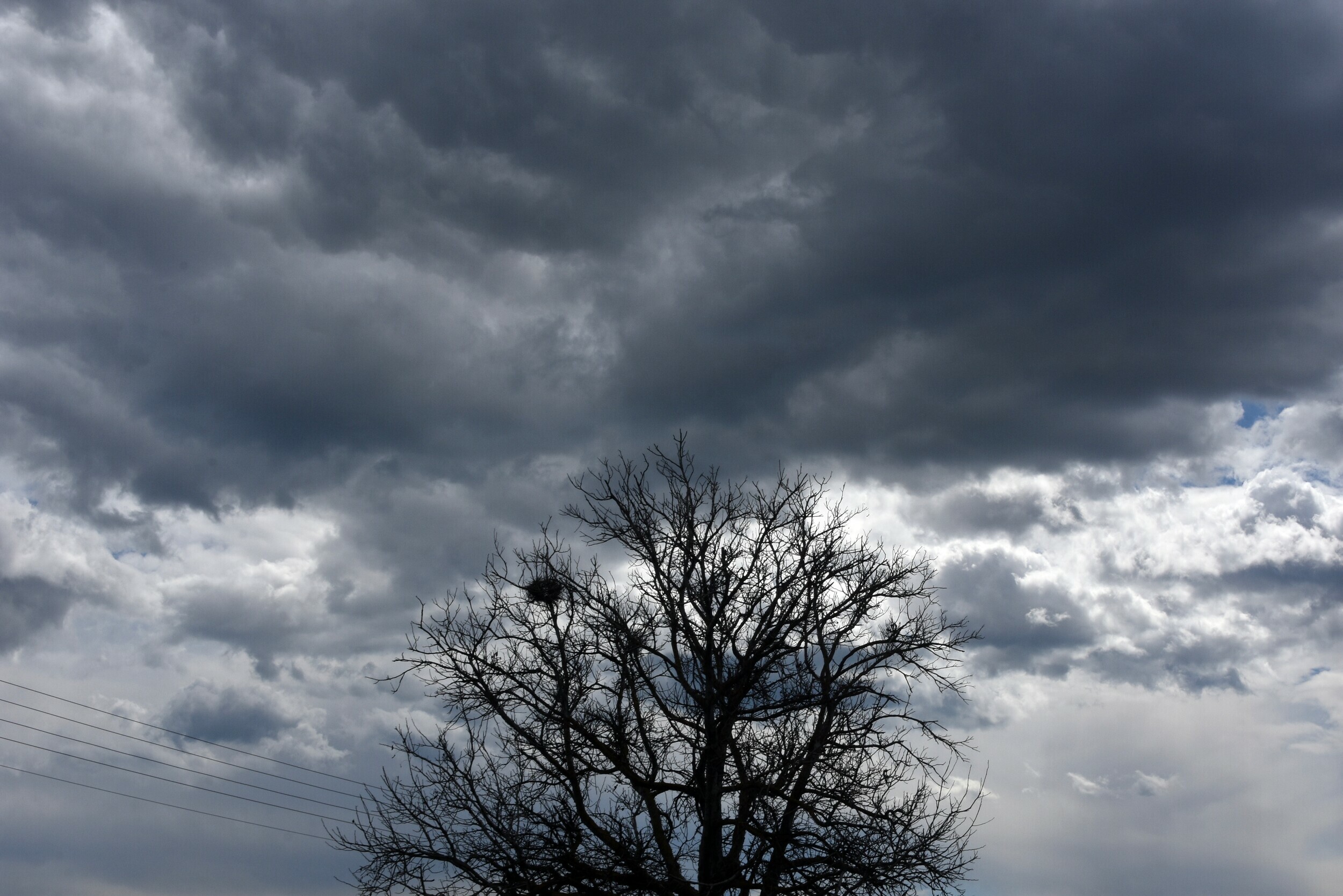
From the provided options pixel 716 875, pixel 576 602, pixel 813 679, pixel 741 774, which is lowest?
pixel 716 875

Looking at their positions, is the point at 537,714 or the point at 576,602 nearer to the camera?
the point at 537,714

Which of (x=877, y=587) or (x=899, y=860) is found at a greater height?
(x=877, y=587)

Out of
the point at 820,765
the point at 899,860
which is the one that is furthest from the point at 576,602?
the point at 899,860

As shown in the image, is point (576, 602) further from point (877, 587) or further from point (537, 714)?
point (877, 587)

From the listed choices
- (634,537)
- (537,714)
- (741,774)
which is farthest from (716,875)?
(634,537)

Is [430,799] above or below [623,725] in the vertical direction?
below

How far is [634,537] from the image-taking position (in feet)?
44.1

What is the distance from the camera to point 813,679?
39.1 feet

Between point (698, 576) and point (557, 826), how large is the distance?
357 centimetres

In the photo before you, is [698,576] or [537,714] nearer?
[537,714]

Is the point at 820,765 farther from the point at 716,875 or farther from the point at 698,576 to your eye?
the point at 698,576

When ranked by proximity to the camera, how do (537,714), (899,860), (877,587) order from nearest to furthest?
(899,860) → (537,714) → (877,587)

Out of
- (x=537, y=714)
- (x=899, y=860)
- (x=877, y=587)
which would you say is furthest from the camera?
(x=877, y=587)

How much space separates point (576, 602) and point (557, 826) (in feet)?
9.12
